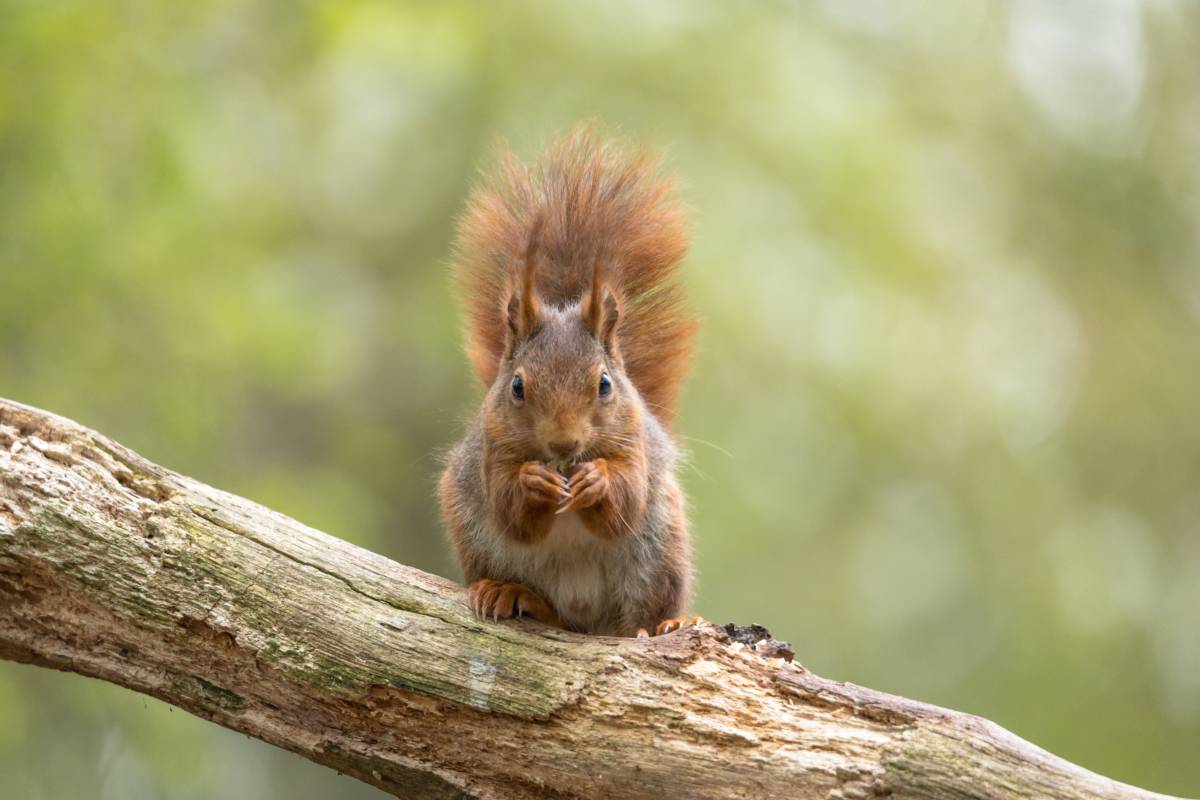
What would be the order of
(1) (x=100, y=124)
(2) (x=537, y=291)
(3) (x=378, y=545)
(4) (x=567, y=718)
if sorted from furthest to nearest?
(3) (x=378, y=545), (1) (x=100, y=124), (2) (x=537, y=291), (4) (x=567, y=718)

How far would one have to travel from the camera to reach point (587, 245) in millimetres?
3508

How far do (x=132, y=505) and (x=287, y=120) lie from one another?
4.05 meters

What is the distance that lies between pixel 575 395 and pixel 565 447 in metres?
0.12

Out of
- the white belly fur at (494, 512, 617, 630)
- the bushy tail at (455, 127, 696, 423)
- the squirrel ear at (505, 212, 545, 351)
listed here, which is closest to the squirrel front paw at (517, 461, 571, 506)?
the white belly fur at (494, 512, 617, 630)

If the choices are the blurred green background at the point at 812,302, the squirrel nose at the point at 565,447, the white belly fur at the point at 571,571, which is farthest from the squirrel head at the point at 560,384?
the blurred green background at the point at 812,302


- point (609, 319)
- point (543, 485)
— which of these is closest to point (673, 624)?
point (543, 485)

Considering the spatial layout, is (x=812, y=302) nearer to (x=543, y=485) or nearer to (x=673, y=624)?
(x=673, y=624)

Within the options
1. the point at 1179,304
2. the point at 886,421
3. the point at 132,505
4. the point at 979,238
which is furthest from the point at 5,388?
the point at 1179,304

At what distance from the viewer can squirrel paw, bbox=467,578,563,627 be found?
2982mm

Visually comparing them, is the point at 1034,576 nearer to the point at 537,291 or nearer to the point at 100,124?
the point at 537,291

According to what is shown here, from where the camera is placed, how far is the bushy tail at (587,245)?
11.4ft

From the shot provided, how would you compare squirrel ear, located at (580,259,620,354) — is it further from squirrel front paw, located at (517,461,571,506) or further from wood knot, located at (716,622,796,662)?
wood knot, located at (716,622,796,662)

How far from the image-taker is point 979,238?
678 cm

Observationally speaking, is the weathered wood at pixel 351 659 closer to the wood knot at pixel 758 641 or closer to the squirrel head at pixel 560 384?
the wood knot at pixel 758 641
